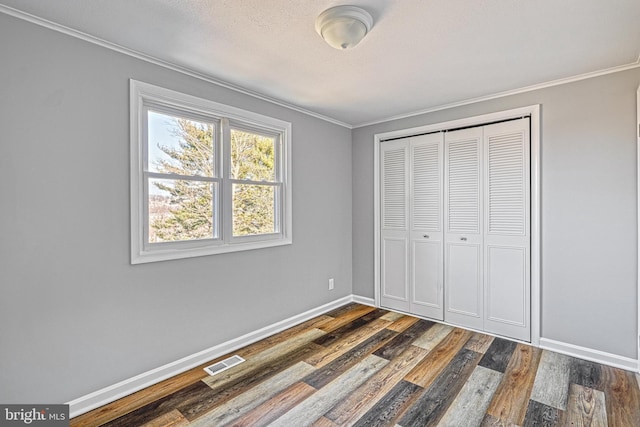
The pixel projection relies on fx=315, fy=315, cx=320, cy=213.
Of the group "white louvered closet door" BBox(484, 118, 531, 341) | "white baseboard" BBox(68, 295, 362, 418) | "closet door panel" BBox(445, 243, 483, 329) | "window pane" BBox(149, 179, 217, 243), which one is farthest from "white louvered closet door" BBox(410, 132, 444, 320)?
"window pane" BBox(149, 179, 217, 243)

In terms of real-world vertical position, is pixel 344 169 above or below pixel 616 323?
above

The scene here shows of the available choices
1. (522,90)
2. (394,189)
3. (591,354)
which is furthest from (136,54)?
(591,354)

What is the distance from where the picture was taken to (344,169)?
411 cm

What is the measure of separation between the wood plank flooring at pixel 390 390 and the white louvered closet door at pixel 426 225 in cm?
62

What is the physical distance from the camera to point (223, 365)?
2.55 meters

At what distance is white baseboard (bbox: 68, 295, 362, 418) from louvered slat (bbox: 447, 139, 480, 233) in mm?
1954

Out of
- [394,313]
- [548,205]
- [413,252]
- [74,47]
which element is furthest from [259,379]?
[548,205]

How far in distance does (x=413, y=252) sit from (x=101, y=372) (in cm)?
307

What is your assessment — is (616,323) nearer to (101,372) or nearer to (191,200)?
(191,200)

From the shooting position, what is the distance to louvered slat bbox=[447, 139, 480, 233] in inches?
127

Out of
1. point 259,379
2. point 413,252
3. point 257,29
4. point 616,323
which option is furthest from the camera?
point 413,252

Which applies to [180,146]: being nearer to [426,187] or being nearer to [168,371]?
[168,371]

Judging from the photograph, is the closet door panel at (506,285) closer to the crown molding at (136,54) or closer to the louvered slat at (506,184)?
the louvered slat at (506,184)

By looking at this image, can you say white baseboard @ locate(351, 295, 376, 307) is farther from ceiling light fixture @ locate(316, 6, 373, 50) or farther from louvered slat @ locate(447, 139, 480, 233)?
ceiling light fixture @ locate(316, 6, 373, 50)
